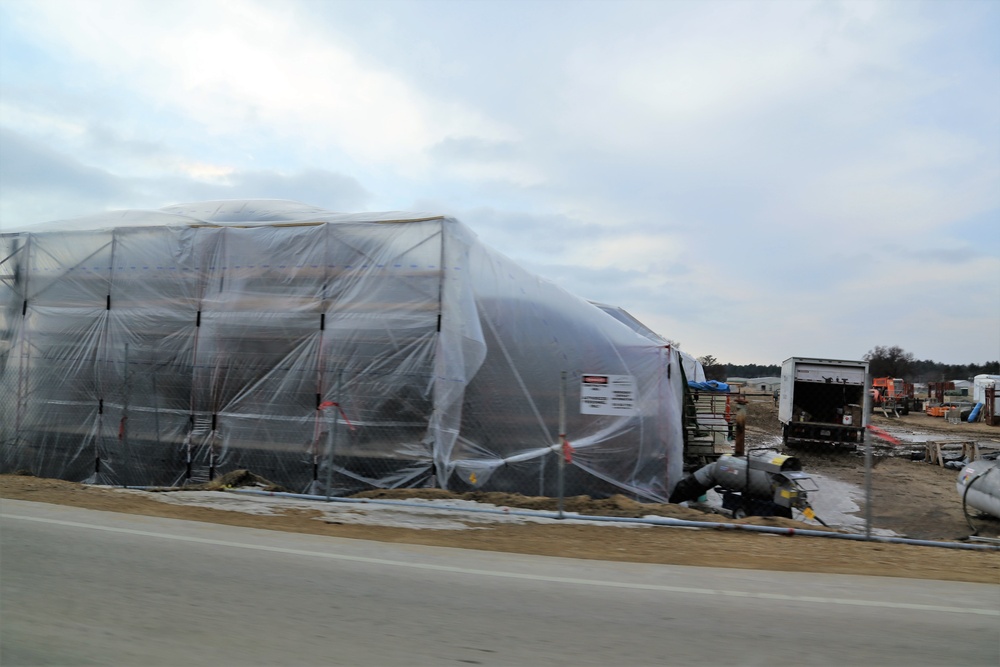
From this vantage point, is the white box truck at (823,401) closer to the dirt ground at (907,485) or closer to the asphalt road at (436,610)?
the dirt ground at (907,485)

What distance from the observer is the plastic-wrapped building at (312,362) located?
1146 cm

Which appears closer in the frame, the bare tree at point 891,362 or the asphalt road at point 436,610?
the asphalt road at point 436,610

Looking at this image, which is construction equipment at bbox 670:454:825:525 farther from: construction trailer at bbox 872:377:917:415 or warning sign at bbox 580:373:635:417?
construction trailer at bbox 872:377:917:415

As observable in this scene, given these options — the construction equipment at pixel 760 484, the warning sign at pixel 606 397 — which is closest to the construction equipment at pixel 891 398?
the construction equipment at pixel 760 484

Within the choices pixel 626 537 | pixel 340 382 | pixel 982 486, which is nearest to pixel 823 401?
pixel 982 486

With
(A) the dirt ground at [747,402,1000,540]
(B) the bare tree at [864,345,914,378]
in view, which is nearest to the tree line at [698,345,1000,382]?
(B) the bare tree at [864,345,914,378]

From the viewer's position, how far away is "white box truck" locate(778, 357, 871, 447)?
77.6ft

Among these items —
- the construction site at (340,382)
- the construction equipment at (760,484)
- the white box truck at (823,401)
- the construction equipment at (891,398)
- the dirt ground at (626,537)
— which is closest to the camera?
the dirt ground at (626,537)

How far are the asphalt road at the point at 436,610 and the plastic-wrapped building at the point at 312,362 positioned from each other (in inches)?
187

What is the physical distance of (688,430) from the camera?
16141 mm

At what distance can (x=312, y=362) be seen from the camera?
39.0 ft

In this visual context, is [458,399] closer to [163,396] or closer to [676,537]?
[676,537]

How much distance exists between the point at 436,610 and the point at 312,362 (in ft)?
25.7

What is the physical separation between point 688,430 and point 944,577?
32.5 feet
